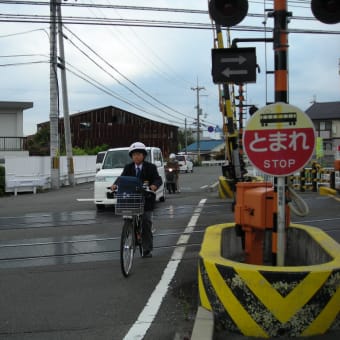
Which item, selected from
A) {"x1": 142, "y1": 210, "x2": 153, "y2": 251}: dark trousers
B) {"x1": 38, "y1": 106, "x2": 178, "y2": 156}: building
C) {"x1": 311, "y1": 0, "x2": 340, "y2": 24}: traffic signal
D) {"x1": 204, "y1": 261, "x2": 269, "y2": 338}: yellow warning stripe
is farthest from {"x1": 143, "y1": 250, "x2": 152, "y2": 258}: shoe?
{"x1": 38, "y1": 106, "x2": 178, "y2": 156}: building

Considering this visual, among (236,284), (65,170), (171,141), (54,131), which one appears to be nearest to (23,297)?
(236,284)

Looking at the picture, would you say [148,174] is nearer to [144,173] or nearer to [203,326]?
[144,173]

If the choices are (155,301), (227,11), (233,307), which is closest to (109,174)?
(155,301)

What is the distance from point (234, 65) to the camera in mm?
6488

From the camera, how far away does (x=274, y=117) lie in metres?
4.87

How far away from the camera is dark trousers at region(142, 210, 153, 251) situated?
7.59 m

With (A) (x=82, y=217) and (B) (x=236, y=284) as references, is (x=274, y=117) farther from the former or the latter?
(A) (x=82, y=217)

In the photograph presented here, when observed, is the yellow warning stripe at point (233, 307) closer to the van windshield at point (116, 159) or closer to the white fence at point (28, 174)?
the van windshield at point (116, 159)

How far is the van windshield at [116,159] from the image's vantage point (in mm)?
15781

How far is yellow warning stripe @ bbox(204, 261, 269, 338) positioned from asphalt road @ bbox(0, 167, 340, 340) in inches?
4.9

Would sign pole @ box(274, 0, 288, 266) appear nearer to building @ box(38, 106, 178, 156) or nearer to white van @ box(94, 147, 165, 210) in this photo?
white van @ box(94, 147, 165, 210)

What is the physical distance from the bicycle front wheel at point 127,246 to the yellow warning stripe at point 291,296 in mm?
2675

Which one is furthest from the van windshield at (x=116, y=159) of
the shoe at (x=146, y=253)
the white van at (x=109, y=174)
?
the shoe at (x=146, y=253)

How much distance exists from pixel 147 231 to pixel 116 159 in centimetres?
852
